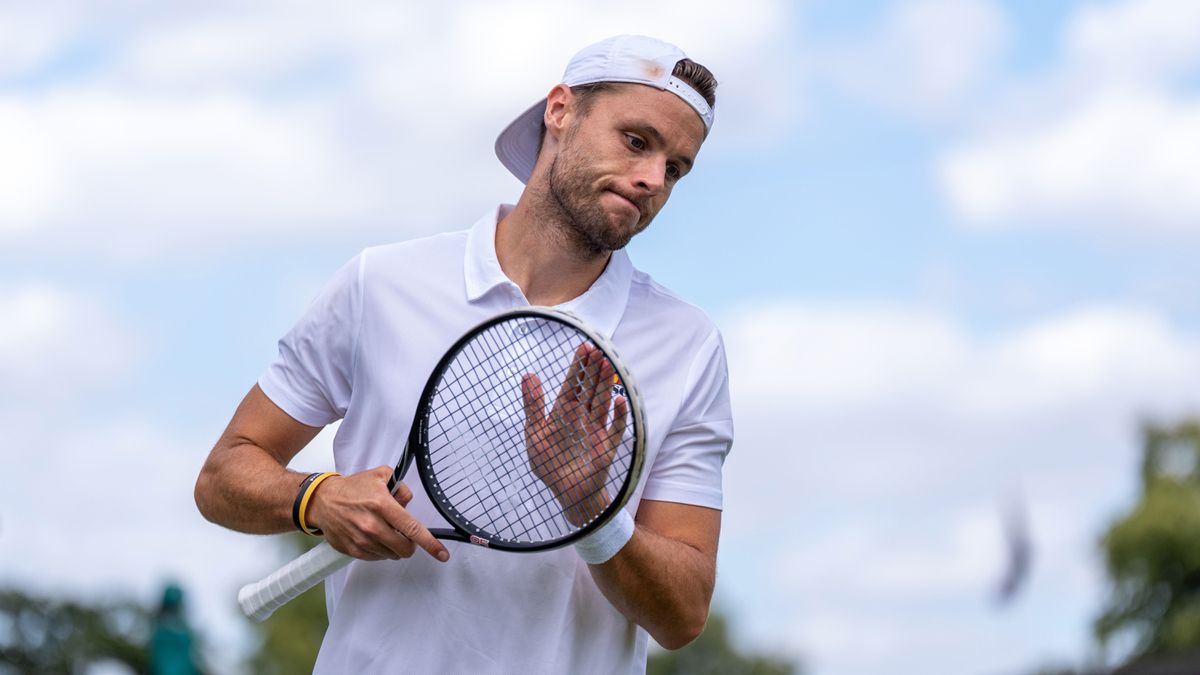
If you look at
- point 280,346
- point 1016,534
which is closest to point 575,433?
point 280,346

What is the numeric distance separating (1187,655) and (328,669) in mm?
20096

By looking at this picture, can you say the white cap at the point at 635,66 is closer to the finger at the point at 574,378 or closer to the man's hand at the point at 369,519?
the finger at the point at 574,378

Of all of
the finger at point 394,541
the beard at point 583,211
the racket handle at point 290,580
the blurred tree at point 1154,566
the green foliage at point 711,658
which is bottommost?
the green foliage at point 711,658

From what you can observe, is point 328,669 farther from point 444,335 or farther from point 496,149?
point 496,149

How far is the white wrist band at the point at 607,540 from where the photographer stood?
363 centimetres

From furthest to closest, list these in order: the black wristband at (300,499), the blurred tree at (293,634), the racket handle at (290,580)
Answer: the blurred tree at (293,634), the racket handle at (290,580), the black wristband at (300,499)

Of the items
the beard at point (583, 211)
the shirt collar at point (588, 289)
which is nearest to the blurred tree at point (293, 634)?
the shirt collar at point (588, 289)

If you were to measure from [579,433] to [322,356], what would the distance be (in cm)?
73

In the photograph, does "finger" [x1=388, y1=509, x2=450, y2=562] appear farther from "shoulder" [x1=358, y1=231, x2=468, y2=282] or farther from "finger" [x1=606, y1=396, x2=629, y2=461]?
"shoulder" [x1=358, y1=231, x2=468, y2=282]

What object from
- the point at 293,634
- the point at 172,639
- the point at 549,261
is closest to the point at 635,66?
the point at 549,261

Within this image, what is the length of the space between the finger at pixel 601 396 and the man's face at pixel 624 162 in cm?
45

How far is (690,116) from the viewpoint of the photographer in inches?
161

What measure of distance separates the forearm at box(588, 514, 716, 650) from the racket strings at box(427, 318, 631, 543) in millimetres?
132

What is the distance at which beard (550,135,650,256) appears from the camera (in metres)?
4.02
